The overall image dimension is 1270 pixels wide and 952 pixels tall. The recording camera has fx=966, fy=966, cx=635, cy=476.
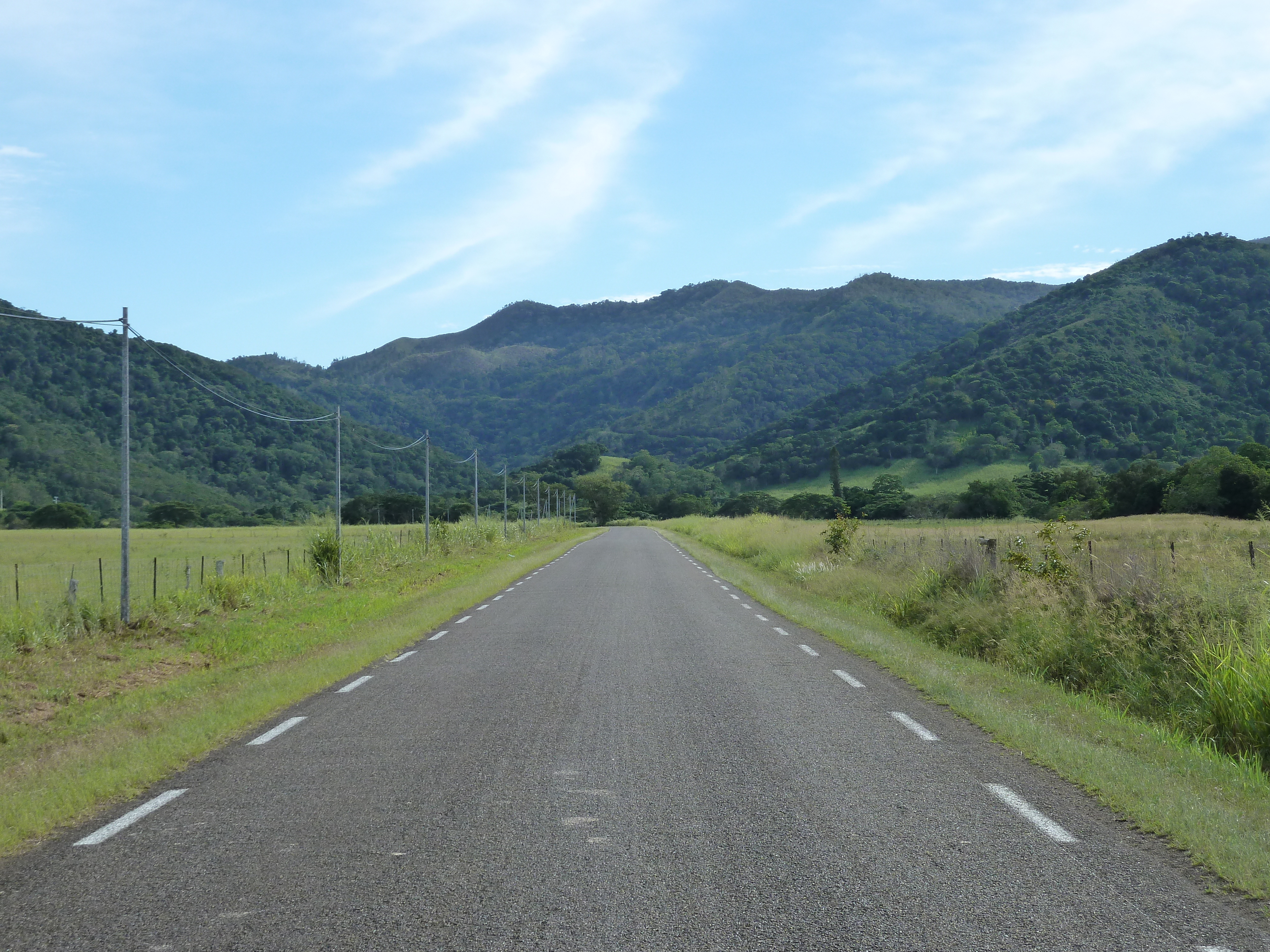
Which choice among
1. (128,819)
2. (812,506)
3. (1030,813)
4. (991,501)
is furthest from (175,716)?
(812,506)

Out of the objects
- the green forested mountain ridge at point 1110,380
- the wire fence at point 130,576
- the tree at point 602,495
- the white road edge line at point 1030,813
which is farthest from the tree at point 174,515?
the white road edge line at point 1030,813

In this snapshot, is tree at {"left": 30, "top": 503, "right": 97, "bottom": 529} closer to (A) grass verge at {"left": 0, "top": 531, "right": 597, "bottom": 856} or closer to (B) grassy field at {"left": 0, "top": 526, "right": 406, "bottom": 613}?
(B) grassy field at {"left": 0, "top": 526, "right": 406, "bottom": 613}

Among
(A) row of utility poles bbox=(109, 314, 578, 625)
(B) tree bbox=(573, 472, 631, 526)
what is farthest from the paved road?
(B) tree bbox=(573, 472, 631, 526)

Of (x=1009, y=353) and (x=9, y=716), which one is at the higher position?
(x=1009, y=353)

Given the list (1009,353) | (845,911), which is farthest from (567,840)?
(1009,353)

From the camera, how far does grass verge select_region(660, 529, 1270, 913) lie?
5168 mm

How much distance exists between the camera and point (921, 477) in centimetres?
11938

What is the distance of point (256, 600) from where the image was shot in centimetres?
2153

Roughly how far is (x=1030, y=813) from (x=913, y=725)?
265cm

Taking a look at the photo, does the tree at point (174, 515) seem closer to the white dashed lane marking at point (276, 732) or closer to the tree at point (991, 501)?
the tree at point (991, 501)

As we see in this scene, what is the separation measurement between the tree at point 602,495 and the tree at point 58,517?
294 ft

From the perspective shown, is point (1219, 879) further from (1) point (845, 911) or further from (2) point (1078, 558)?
(2) point (1078, 558)

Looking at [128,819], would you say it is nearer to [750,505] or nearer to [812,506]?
[812,506]

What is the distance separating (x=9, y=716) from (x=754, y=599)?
15.0 metres
